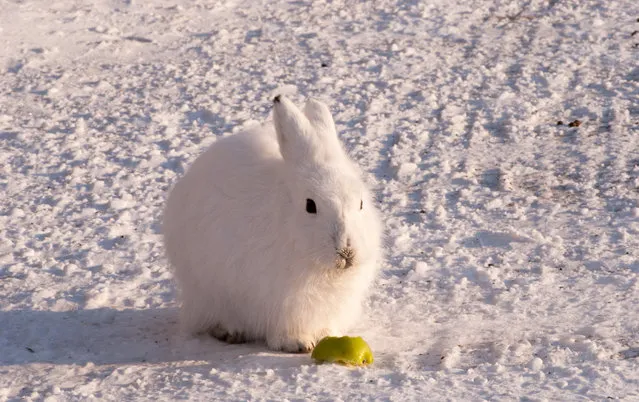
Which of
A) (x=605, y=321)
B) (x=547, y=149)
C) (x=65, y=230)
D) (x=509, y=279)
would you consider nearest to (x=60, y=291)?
(x=65, y=230)

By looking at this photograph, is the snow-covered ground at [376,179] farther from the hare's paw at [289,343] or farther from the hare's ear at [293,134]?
the hare's ear at [293,134]

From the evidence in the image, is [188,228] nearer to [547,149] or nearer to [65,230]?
[65,230]

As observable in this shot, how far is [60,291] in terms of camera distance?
17.9 feet

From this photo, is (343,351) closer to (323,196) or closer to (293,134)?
(323,196)

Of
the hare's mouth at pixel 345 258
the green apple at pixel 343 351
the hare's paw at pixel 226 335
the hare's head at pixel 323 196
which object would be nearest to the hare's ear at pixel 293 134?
the hare's head at pixel 323 196

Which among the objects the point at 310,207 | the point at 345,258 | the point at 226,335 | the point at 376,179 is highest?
the point at 310,207

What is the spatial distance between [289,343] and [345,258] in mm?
688

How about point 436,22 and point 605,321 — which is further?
point 436,22

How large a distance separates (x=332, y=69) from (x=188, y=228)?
3.93m

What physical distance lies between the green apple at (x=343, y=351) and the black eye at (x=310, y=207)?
0.60m

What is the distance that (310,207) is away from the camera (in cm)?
428

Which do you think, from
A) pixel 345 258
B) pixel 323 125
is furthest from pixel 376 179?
pixel 345 258

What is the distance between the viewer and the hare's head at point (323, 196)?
416cm

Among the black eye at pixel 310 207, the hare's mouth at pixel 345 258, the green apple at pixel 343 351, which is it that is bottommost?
the green apple at pixel 343 351
